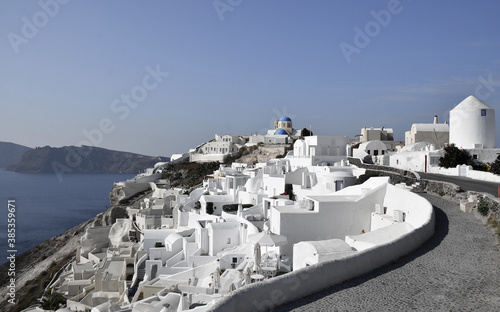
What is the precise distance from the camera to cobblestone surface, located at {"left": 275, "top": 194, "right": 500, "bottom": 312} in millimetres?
4680

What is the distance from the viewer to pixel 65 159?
88438 mm

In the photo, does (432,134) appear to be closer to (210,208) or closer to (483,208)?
(210,208)

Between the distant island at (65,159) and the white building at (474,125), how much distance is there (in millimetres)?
82612

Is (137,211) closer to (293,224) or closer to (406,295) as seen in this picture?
(293,224)

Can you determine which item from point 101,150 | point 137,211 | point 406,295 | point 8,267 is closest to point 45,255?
point 8,267

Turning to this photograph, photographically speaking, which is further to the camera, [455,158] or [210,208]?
[210,208]

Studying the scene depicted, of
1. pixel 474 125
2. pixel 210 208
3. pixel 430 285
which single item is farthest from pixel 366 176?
pixel 430 285

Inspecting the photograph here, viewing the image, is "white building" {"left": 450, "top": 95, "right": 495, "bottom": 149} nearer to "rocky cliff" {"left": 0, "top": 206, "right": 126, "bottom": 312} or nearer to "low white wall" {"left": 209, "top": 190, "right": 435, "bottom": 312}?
"low white wall" {"left": 209, "top": 190, "right": 435, "bottom": 312}

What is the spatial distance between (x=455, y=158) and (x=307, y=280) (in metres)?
19.0

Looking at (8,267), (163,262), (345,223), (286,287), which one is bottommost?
(8,267)

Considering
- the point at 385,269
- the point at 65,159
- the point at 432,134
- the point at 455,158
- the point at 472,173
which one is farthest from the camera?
the point at 65,159

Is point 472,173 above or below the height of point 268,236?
above

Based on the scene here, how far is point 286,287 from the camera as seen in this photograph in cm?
482

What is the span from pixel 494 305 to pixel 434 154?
66.7 feet
